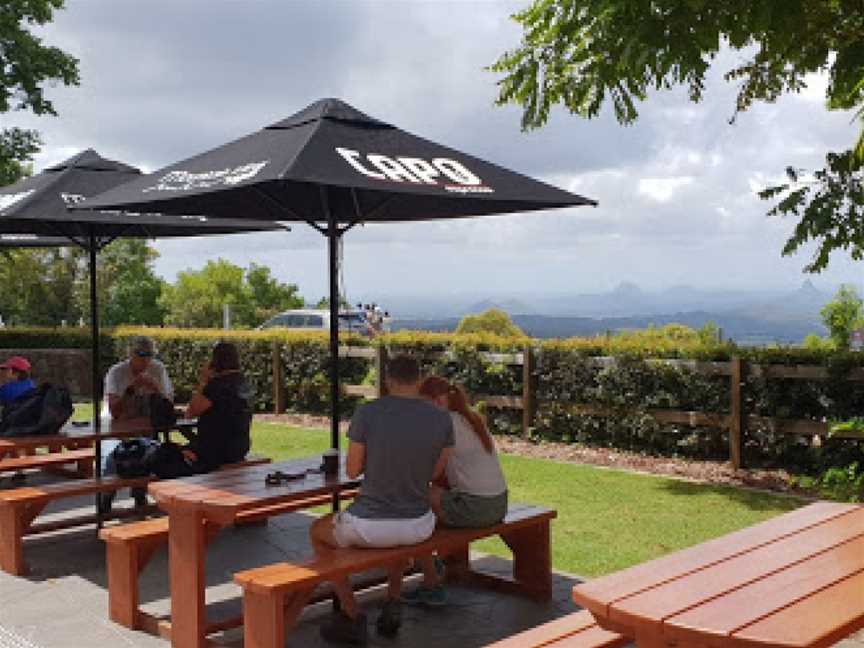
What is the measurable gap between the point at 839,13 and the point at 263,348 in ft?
35.9

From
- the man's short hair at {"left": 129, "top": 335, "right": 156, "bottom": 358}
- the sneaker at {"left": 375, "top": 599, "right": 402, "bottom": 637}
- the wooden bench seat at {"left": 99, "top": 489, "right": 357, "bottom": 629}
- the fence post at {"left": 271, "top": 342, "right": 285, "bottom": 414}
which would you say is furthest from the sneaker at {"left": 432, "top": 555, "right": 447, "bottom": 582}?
the fence post at {"left": 271, "top": 342, "right": 285, "bottom": 414}

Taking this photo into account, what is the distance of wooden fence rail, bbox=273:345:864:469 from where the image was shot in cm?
959

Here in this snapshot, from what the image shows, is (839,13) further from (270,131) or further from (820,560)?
(820,560)

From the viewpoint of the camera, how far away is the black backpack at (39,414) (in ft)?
26.0

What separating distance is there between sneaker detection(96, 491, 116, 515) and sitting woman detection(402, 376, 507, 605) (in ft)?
11.2

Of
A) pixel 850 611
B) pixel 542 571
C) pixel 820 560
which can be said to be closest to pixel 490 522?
pixel 542 571

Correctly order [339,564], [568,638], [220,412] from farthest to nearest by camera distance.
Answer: [220,412] → [339,564] → [568,638]

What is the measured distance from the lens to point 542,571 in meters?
6.07

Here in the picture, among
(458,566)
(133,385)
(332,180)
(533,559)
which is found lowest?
(458,566)

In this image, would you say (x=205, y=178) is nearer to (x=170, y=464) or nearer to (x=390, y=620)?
(x=170, y=464)

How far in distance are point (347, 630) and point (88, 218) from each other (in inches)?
157

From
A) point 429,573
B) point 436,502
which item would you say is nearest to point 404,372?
point 436,502

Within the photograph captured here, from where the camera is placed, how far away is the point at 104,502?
26.1 feet

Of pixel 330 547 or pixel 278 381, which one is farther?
pixel 278 381
